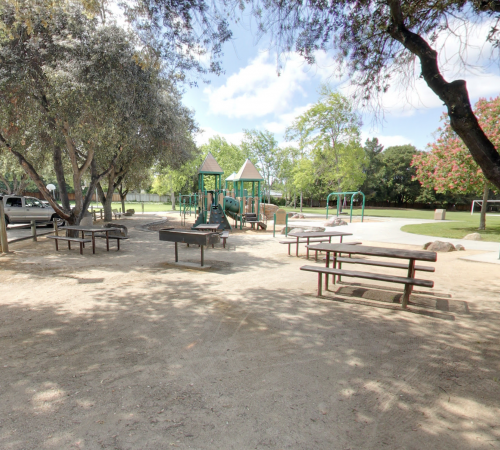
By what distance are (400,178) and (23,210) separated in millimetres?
64078

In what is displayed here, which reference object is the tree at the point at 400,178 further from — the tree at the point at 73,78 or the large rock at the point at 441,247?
the tree at the point at 73,78

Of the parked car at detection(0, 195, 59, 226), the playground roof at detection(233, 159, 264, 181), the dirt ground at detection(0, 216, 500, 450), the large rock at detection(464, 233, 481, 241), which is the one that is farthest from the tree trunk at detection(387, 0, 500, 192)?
the parked car at detection(0, 195, 59, 226)

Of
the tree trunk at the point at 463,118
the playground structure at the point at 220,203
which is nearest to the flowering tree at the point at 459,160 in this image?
the playground structure at the point at 220,203

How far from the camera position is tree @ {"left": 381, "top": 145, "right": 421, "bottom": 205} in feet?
202

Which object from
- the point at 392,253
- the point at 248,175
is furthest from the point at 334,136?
the point at 392,253

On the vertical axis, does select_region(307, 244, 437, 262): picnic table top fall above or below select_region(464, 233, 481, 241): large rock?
above

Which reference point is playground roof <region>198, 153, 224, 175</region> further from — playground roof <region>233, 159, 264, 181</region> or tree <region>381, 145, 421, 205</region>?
tree <region>381, 145, 421, 205</region>

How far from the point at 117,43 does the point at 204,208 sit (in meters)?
9.59

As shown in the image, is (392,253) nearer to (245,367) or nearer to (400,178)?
(245,367)

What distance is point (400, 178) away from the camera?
63844mm

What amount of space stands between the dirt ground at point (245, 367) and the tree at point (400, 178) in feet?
202

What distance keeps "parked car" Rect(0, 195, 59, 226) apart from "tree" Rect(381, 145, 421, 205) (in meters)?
59.8

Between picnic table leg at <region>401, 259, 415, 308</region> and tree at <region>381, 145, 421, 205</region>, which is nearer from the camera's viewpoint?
picnic table leg at <region>401, 259, 415, 308</region>

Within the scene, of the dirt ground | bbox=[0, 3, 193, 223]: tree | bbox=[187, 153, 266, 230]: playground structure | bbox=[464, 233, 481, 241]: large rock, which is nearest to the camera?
the dirt ground
